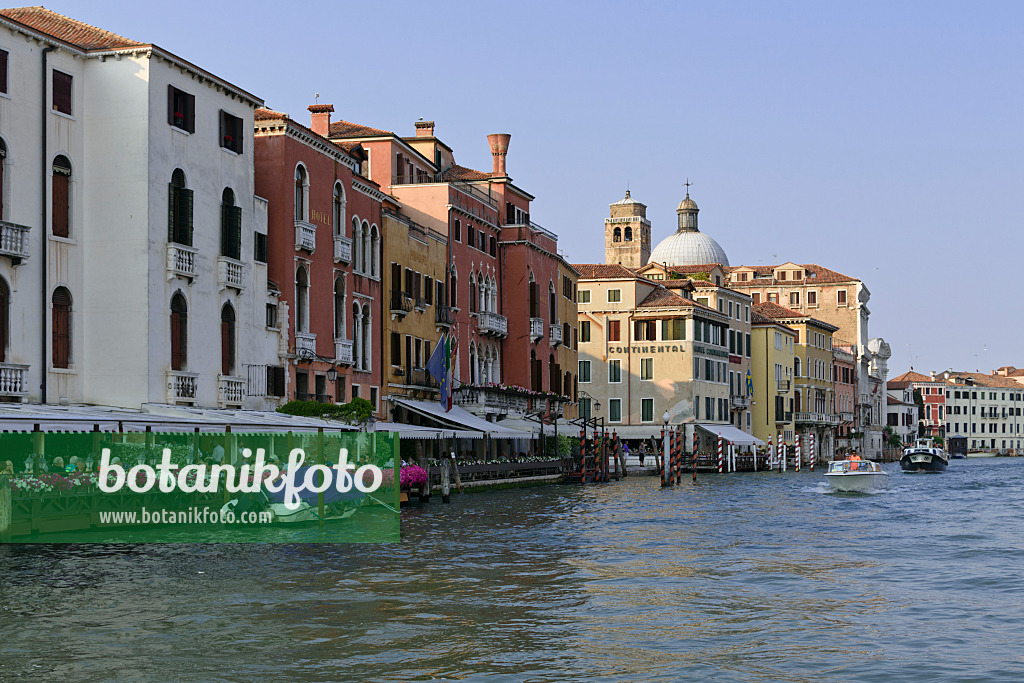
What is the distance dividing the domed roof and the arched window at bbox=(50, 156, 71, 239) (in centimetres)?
7653

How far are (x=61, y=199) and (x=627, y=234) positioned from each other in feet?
286

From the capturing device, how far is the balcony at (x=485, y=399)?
45.8 meters

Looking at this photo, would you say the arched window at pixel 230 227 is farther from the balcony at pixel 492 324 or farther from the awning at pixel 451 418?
the balcony at pixel 492 324

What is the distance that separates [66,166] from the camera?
2712cm

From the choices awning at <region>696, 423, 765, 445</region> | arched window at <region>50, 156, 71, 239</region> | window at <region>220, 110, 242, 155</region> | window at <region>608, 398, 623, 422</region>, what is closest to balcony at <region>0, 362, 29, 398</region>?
arched window at <region>50, 156, 71, 239</region>

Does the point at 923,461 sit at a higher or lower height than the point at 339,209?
lower

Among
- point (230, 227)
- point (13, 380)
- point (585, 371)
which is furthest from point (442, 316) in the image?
point (585, 371)

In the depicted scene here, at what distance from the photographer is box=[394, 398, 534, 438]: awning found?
40.8 metres

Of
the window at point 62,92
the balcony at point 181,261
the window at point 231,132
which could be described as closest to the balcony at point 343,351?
the window at point 231,132

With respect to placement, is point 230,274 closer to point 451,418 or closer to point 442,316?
point 451,418

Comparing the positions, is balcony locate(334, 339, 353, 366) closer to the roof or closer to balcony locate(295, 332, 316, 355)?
balcony locate(295, 332, 316, 355)

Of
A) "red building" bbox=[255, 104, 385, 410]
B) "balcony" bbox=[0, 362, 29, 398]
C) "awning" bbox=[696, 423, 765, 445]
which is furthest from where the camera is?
"awning" bbox=[696, 423, 765, 445]

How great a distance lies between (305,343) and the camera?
3450cm

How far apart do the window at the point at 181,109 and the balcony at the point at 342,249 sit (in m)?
7.64
